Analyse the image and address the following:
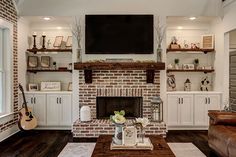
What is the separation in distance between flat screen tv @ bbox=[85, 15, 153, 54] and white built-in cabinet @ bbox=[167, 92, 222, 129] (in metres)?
1.31

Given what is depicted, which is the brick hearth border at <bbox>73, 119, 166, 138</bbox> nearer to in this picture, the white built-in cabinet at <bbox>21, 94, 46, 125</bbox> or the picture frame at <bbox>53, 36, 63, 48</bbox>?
the white built-in cabinet at <bbox>21, 94, 46, 125</bbox>

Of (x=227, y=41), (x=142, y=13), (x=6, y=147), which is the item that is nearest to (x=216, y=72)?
(x=227, y=41)

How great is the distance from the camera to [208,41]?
7.39 meters

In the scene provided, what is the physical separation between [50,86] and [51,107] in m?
0.64

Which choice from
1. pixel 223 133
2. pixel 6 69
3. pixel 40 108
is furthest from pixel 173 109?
pixel 6 69

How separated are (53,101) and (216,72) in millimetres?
3969

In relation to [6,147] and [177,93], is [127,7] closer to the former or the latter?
[177,93]

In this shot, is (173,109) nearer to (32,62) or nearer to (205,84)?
(205,84)

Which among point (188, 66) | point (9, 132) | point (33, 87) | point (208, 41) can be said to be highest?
point (208, 41)

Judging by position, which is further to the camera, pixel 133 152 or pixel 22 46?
pixel 22 46

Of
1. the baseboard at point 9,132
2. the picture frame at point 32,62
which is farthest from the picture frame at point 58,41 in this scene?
Answer: the baseboard at point 9,132

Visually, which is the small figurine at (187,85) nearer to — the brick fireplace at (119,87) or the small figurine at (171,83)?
the small figurine at (171,83)

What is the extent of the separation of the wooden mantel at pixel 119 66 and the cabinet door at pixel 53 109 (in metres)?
1.02

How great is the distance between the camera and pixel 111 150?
3.71 metres
